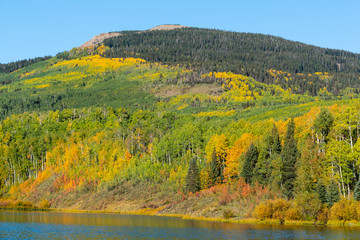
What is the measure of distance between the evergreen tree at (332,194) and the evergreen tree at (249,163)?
27255 millimetres

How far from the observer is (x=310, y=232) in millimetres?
70562

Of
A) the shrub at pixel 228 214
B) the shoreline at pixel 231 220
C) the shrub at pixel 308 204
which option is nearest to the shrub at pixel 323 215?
the shrub at pixel 308 204

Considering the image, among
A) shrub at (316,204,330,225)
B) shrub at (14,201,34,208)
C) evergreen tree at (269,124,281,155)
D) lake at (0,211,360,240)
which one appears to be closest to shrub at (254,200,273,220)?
lake at (0,211,360,240)

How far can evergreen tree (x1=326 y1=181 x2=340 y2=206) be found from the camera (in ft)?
267

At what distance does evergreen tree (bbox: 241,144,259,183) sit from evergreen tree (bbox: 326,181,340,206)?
27255mm

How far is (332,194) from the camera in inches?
3223

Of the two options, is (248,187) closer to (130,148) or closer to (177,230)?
(177,230)

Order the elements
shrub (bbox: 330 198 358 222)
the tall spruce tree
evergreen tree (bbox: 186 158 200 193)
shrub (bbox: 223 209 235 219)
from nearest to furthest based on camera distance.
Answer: shrub (bbox: 330 198 358 222)
the tall spruce tree
shrub (bbox: 223 209 235 219)
evergreen tree (bbox: 186 158 200 193)

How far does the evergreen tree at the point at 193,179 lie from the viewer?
119875 millimetres

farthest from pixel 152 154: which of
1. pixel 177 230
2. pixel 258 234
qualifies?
pixel 258 234

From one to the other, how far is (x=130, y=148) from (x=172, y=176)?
1456 inches

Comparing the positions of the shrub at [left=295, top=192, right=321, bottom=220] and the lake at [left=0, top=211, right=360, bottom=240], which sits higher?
the shrub at [left=295, top=192, right=321, bottom=220]

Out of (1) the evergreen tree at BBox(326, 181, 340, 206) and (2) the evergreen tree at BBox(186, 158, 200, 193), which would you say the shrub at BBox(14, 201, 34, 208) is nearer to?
(2) the evergreen tree at BBox(186, 158, 200, 193)

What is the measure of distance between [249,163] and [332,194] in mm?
29475
